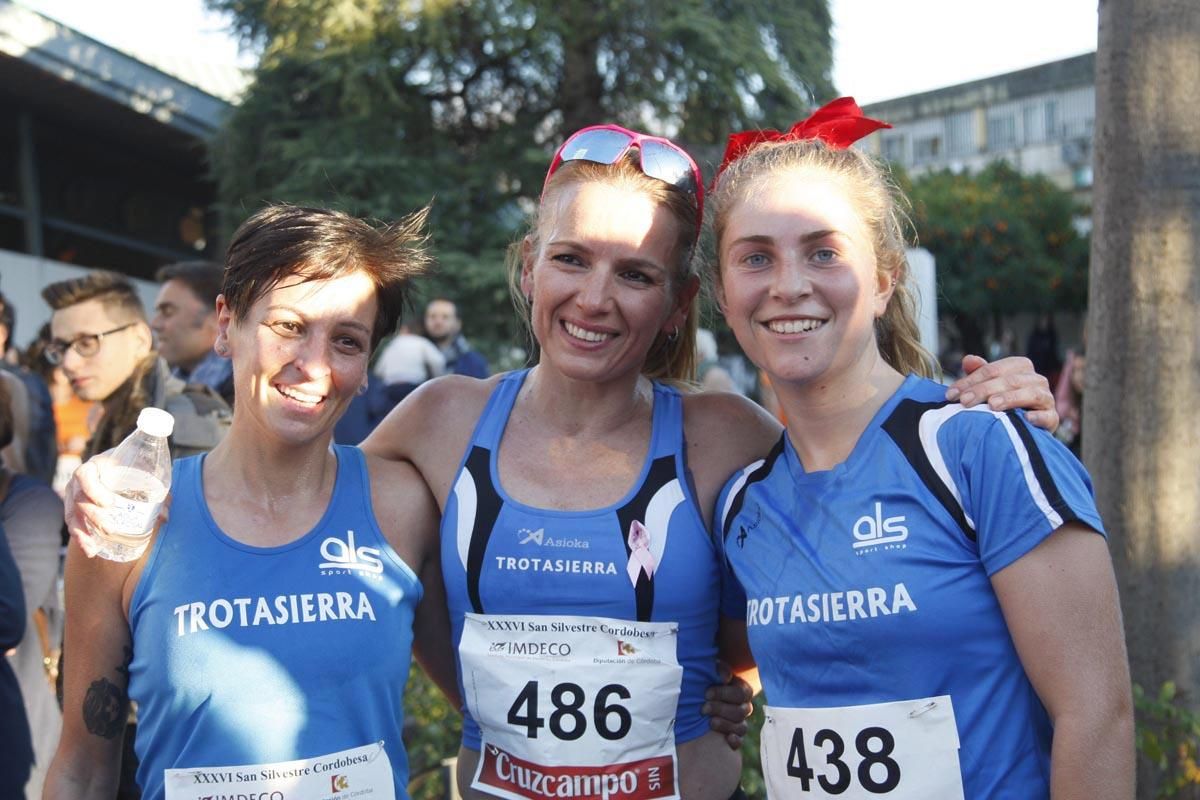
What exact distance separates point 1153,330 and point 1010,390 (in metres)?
1.62

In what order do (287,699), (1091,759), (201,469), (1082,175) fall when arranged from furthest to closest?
(1082,175) → (201,469) → (287,699) → (1091,759)

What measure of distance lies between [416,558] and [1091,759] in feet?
4.19

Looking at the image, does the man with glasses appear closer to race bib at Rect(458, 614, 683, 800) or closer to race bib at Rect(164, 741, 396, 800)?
race bib at Rect(458, 614, 683, 800)

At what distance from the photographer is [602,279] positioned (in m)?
2.47

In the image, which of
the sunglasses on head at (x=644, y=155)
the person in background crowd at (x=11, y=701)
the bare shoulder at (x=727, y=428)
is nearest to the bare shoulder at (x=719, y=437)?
the bare shoulder at (x=727, y=428)

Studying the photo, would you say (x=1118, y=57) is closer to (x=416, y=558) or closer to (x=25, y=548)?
(x=416, y=558)

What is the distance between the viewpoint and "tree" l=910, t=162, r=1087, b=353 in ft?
90.7

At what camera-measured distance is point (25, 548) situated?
126 inches

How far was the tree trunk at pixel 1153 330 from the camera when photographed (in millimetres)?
3307

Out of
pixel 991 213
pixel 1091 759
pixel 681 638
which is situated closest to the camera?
pixel 1091 759

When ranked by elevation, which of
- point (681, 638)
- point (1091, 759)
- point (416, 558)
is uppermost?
point (416, 558)

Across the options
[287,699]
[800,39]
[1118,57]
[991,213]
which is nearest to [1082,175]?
[991,213]

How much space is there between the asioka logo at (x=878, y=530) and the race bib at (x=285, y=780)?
95cm

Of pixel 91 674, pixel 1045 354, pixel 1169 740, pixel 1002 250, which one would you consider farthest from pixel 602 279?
pixel 1002 250
